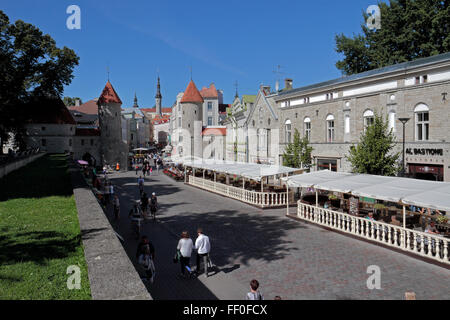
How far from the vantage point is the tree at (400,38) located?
30.6 meters

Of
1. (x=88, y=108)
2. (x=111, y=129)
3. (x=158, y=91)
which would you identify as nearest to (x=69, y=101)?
(x=88, y=108)

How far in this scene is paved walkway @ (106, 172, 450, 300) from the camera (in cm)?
879

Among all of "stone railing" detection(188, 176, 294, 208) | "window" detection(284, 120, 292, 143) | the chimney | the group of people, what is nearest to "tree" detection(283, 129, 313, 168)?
"stone railing" detection(188, 176, 294, 208)

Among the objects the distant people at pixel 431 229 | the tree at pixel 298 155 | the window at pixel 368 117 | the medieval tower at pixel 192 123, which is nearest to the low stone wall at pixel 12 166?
the tree at pixel 298 155

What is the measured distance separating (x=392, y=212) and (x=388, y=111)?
8.23m

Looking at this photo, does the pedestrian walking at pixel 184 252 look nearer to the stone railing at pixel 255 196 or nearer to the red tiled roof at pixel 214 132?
the stone railing at pixel 255 196

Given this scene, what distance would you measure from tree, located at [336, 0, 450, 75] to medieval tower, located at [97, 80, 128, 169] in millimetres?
36047

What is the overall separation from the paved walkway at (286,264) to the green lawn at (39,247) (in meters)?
2.62

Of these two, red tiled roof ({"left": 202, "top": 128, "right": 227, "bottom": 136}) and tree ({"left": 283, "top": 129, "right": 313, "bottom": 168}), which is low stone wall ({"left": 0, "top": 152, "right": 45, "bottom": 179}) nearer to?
tree ({"left": 283, "top": 129, "right": 313, "bottom": 168})

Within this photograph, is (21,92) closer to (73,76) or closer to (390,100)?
(73,76)

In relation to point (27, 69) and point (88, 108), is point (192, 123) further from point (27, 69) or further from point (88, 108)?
point (88, 108)

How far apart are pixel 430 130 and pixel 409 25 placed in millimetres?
18561

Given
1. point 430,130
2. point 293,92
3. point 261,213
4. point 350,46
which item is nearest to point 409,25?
point 350,46

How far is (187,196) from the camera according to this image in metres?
25.6
